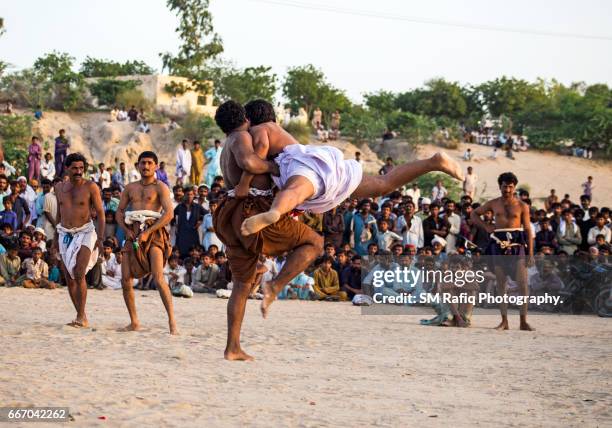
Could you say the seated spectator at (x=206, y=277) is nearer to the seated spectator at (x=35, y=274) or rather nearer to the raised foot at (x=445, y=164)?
the seated spectator at (x=35, y=274)

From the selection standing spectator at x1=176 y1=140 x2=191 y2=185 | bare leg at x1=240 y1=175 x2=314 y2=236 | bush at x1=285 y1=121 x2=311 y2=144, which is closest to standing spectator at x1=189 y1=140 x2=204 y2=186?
standing spectator at x1=176 y1=140 x2=191 y2=185

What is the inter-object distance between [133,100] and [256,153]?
3630 centimetres

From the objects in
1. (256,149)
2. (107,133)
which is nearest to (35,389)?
(256,149)

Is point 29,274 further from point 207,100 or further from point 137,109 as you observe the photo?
point 207,100

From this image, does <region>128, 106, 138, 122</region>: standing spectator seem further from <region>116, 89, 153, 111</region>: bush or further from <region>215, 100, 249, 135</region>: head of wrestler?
<region>215, 100, 249, 135</region>: head of wrestler

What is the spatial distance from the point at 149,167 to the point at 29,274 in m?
7.25

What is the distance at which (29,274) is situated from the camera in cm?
1636

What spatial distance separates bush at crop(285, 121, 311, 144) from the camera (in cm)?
4120

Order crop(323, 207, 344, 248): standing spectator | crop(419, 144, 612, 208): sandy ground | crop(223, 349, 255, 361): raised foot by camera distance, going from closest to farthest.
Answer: crop(223, 349, 255, 361): raised foot → crop(323, 207, 344, 248): standing spectator → crop(419, 144, 612, 208): sandy ground

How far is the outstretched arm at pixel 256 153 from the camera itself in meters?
7.19

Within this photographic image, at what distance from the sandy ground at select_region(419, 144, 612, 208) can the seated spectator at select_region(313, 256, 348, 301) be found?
890 inches

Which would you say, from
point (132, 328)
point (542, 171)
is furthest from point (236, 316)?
point (542, 171)

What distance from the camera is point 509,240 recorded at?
470 inches

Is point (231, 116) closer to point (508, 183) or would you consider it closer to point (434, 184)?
point (508, 183)
